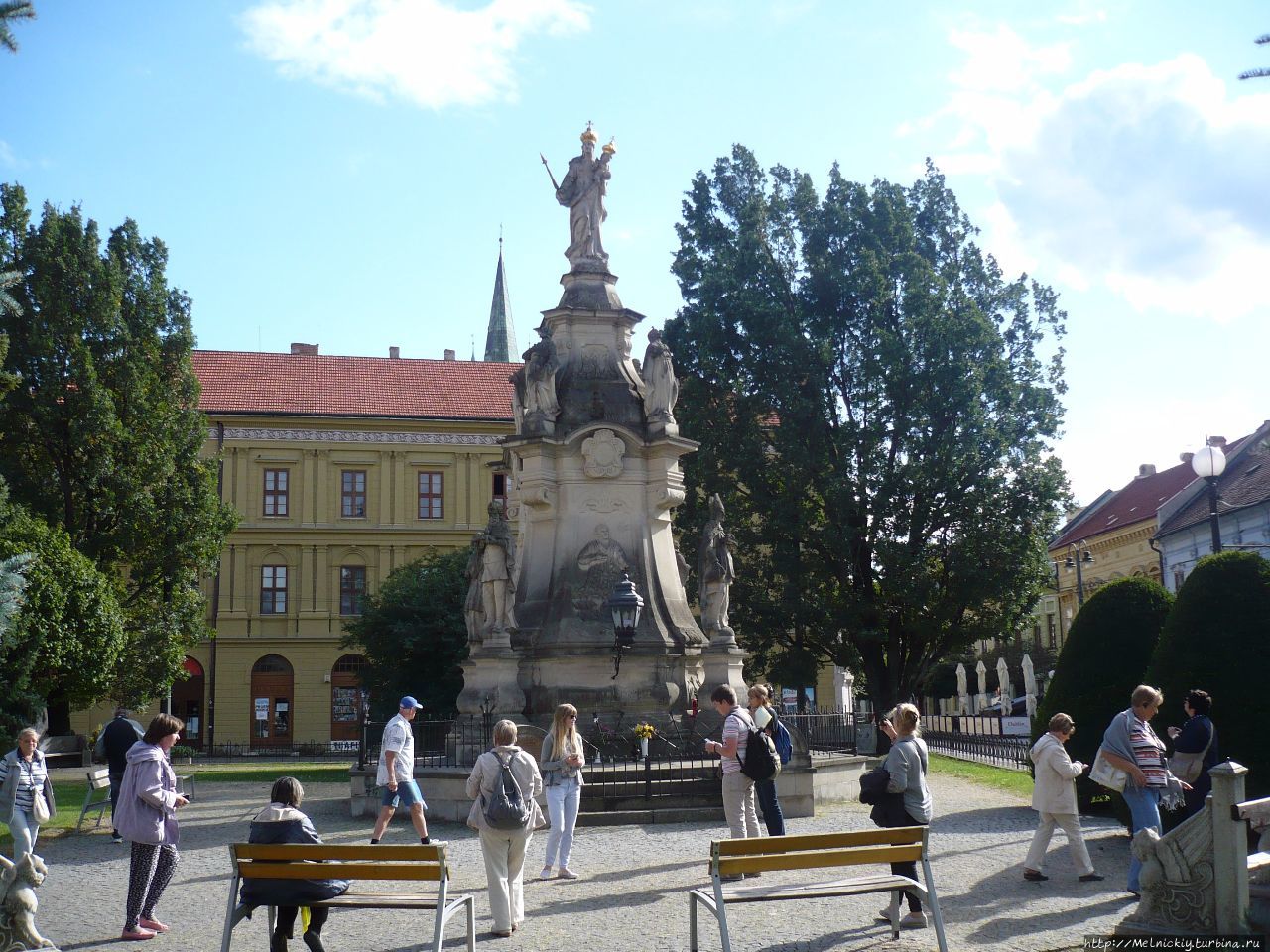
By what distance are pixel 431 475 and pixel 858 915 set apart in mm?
46320

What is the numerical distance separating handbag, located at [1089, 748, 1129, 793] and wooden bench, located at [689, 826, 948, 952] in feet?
8.91

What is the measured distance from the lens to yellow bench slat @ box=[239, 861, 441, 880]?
7.63 m

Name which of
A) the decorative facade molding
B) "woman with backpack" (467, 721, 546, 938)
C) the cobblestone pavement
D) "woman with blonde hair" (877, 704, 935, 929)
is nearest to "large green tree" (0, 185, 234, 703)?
→ the decorative facade molding

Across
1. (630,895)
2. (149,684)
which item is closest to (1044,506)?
(630,895)

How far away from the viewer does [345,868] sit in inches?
303

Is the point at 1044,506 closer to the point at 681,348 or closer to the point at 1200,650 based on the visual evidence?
the point at 681,348

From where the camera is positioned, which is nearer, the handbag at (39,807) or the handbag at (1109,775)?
the handbag at (1109,775)

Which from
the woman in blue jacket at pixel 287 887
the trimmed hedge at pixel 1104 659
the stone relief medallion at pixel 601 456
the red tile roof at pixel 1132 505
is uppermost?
the red tile roof at pixel 1132 505

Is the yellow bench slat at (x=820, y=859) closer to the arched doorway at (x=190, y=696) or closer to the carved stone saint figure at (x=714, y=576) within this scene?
the carved stone saint figure at (x=714, y=576)

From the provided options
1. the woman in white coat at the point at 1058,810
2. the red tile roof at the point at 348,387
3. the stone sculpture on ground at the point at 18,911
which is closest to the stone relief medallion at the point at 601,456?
the woman in white coat at the point at 1058,810

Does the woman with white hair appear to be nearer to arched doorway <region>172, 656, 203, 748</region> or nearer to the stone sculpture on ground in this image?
the stone sculpture on ground

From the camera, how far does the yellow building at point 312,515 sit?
169 feet

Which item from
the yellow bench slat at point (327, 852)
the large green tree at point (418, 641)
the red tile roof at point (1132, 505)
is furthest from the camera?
the red tile roof at point (1132, 505)

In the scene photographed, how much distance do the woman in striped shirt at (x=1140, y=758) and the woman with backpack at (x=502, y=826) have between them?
4718mm
